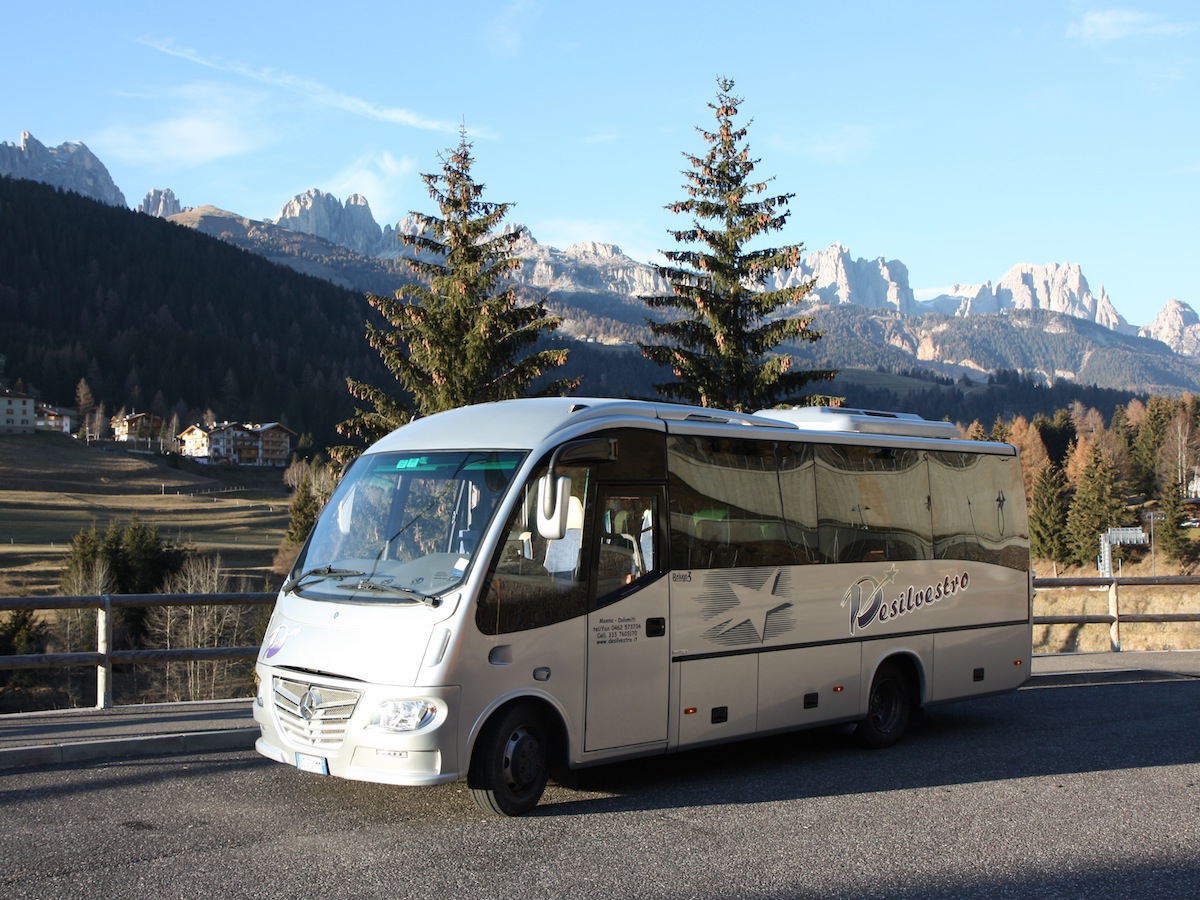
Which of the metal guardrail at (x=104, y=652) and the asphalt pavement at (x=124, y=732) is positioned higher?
the metal guardrail at (x=104, y=652)

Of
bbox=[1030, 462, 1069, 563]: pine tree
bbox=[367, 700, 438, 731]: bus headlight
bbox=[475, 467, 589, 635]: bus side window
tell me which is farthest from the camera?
bbox=[1030, 462, 1069, 563]: pine tree

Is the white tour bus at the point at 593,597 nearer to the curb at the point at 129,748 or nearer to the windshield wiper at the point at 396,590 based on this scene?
the windshield wiper at the point at 396,590

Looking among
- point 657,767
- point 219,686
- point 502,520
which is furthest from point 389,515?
point 219,686

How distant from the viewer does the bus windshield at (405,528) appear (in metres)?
7.47

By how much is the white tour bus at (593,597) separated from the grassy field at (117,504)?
59.1 m

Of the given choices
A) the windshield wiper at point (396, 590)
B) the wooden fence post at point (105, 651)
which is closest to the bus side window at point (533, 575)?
the windshield wiper at point (396, 590)

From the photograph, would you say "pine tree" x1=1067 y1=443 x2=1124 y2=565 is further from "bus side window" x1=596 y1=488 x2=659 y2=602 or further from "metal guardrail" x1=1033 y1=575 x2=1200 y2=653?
"bus side window" x1=596 y1=488 x2=659 y2=602

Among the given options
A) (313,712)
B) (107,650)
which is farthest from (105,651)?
(313,712)

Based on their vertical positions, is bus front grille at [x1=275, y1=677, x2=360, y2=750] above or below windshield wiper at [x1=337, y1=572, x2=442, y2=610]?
below

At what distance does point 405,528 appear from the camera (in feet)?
25.6

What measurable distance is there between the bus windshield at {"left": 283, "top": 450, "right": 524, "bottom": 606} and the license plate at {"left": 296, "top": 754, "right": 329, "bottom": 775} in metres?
1.05

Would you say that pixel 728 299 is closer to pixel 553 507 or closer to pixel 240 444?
pixel 553 507

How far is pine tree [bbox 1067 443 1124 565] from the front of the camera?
9019cm

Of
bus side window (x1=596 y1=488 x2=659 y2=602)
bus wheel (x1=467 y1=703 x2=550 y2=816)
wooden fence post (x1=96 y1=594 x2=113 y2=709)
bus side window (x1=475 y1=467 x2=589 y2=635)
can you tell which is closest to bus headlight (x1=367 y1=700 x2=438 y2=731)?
bus wheel (x1=467 y1=703 x2=550 y2=816)
